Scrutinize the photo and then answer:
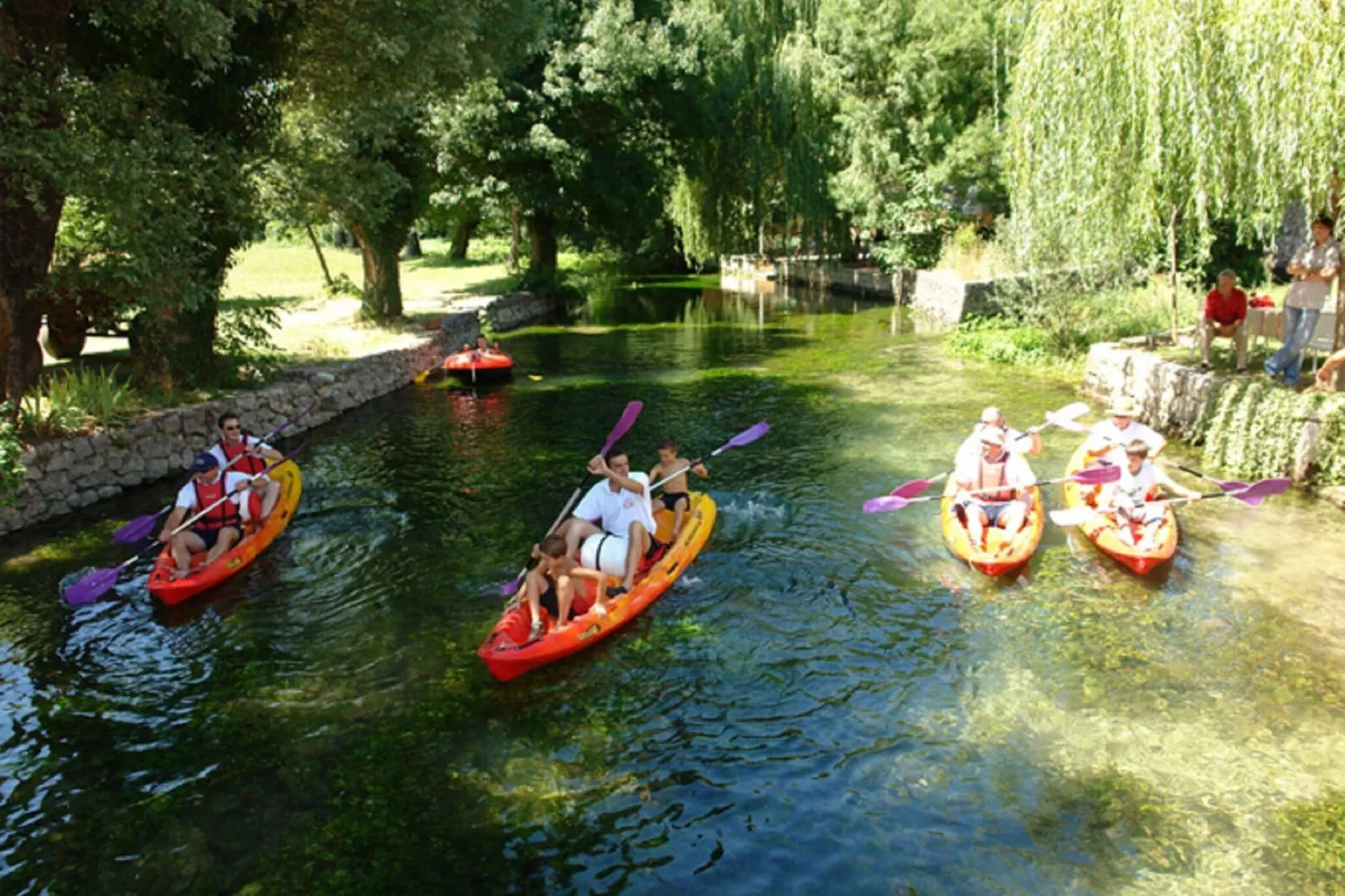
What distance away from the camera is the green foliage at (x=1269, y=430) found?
1045 cm

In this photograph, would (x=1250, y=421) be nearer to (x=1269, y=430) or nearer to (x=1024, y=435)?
(x=1269, y=430)

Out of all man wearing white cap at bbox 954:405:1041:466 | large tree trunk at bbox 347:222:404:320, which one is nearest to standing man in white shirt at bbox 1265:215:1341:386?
man wearing white cap at bbox 954:405:1041:466

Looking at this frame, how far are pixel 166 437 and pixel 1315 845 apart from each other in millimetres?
12254

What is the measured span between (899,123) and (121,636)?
28.0m

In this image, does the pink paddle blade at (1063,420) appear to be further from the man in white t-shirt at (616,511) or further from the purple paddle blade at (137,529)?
the purple paddle blade at (137,529)

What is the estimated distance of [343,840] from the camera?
18.2 feet

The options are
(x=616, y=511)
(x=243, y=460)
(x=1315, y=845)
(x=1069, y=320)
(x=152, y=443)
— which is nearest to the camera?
(x=1315, y=845)

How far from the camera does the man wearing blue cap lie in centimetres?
895

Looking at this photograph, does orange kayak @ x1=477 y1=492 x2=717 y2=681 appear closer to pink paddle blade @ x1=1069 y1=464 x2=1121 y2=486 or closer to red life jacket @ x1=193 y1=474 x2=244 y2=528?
red life jacket @ x1=193 y1=474 x2=244 y2=528

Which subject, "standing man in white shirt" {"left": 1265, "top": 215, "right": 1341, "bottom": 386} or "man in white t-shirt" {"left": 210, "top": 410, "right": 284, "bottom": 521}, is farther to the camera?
"standing man in white shirt" {"left": 1265, "top": 215, "right": 1341, "bottom": 386}

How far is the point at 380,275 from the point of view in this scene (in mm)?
23469

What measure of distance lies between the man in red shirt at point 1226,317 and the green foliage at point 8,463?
13.7 metres

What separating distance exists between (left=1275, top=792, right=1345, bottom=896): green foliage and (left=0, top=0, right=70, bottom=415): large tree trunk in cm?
1125

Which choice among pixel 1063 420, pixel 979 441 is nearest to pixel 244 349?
pixel 979 441
